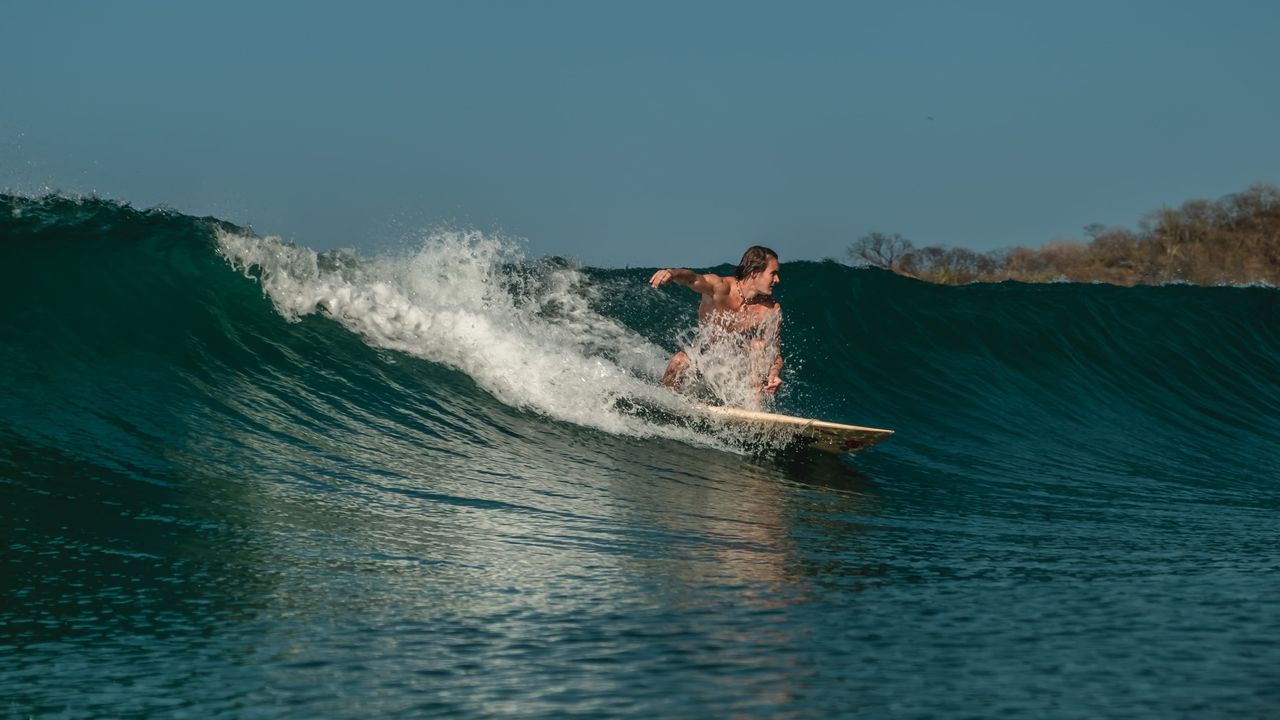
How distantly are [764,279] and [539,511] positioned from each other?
339 cm

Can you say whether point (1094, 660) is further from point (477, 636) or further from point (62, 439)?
→ point (62, 439)

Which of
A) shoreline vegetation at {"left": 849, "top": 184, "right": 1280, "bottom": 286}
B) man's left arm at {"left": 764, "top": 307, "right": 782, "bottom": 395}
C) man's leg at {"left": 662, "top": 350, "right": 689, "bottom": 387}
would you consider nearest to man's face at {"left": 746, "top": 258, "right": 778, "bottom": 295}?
man's left arm at {"left": 764, "top": 307, "right": 782, "bottom": 395}

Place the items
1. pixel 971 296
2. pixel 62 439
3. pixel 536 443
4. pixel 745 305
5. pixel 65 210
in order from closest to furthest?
pixel 62 439, pixel 536 443, pixel 745 305, pixel 65 210, pixel 971 296

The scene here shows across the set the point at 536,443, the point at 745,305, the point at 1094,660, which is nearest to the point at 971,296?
the point at 745,305

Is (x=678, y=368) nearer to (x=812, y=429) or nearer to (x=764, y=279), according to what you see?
(x=764, y=279)

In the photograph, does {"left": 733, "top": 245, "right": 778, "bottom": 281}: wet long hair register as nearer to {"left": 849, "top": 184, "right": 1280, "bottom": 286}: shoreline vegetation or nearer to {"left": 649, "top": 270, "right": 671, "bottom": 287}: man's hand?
{"left": 649, "top": 270, "right": 671, "bottom": 287}: man's hand

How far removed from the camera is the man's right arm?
7.87 metres

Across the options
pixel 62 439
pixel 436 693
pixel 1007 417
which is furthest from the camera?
pixel 1007 417

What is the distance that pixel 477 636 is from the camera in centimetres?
360

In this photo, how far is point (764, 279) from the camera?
8.59 m

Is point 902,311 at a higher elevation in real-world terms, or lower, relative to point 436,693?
higher

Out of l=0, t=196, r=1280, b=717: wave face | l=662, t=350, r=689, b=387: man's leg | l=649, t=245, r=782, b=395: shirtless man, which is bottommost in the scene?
l=0, t=196, r=1280, b=717: wave face

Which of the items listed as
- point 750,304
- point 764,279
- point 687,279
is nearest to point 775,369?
point 750,304

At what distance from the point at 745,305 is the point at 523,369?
174cm
